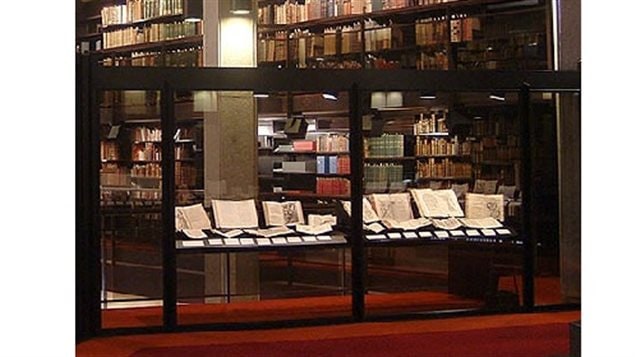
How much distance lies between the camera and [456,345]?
7137 mm

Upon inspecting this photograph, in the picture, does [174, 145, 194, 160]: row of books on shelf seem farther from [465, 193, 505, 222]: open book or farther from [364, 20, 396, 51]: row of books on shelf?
[364, 20, 396, 51]: row of books on shelf

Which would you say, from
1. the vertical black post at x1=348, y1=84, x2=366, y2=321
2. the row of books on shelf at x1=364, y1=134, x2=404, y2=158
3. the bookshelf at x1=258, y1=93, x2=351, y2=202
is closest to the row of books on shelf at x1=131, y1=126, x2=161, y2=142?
the bookshelf at x1=258, y1=93, x2=351, y2=202

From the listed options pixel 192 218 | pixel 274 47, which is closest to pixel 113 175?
pixel 192 218

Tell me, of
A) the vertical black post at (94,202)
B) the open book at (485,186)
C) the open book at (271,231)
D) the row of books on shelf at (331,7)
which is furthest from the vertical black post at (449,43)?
the vertical black post at (94,202)

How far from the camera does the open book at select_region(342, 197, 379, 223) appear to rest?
829 cm

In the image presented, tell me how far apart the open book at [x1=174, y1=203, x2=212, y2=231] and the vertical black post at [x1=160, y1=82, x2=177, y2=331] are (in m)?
0.09

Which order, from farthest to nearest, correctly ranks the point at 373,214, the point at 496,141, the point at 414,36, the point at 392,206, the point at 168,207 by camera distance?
1. the point at 414,36
2. the point at 496,141
3. the point at 392,206
4. the point at 373,214
5. the point at 168,207

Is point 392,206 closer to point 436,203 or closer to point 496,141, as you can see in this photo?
point 436,203

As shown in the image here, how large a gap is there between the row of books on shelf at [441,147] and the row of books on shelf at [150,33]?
302 cm

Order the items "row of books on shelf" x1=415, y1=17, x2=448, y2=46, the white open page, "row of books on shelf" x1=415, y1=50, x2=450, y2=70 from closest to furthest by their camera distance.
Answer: the white open page → "row of books on shelf" x1=415, y1=50, x2=450, y2=70 → "row of books on shelf" x1=415, y1=17, x2=448, y2=46

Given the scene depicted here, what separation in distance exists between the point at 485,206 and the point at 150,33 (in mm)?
5558

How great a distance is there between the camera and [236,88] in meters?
7.92
